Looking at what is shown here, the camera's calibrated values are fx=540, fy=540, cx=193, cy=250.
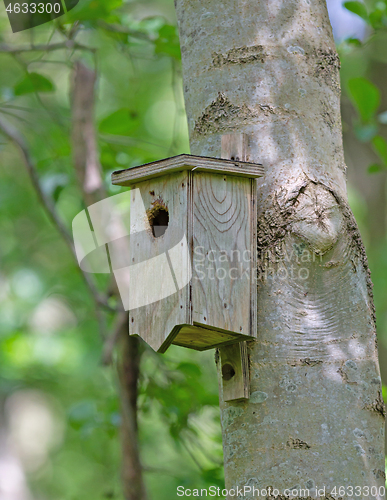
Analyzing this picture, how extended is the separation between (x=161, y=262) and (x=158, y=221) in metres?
0.17

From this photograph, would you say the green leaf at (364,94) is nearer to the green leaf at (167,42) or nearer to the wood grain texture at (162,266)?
the green leaf at (167,42)

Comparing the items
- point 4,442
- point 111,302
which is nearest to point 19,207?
point 4,442

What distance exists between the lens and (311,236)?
149 cm

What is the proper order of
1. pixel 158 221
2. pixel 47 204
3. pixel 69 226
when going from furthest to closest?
pixel 69 226
pixel 47 204
pixel 158 221

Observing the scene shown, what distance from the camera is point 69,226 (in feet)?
17.1

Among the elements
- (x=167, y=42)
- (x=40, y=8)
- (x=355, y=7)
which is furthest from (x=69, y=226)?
(x=355, y=7)

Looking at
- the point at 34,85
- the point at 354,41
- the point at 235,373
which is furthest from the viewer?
the point at 354,41

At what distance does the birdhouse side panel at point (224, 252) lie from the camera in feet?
4.83

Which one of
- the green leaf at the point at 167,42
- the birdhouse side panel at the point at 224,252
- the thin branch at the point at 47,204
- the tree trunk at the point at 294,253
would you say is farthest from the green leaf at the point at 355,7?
the thin branch at the point at 47,204

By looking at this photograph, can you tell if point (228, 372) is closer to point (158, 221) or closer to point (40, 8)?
Answer: point (158, 221)

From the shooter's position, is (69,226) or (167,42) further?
(69,226)

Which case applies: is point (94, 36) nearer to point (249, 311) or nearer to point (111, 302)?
point (111, 302)

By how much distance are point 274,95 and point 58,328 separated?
6.13 metres

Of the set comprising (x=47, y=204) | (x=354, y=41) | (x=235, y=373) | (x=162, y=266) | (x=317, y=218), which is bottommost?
(x=235, y=373)
